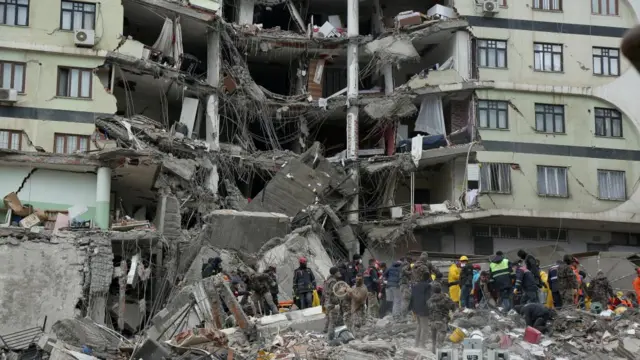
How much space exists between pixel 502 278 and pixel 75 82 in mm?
17365

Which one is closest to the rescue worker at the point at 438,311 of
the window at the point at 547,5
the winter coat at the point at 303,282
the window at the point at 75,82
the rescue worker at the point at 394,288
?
the rescue worker at the point at 394,288

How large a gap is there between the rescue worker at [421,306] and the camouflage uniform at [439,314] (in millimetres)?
265

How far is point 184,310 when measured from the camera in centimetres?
2133

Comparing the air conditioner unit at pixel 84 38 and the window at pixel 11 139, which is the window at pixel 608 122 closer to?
the air conditioner unit at pixel 84 38

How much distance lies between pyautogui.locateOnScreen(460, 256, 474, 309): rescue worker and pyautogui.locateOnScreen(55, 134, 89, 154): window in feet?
46.9

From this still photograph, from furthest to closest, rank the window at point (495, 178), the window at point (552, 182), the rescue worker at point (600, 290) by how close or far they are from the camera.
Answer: the window at point (552, 182) → the window at point (495, 178) → the rescue worker at point (600, 290)

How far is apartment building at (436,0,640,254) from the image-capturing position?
34.4 m

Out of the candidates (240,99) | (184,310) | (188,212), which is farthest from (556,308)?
(240,99)

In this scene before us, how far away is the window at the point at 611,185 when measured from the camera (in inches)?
1374

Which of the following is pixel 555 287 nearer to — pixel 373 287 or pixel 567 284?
pixel 567 284

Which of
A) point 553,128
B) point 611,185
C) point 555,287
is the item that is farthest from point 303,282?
point 611,185

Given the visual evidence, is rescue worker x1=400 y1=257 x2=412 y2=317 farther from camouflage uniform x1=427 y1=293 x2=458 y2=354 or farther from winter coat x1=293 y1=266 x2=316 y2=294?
camouflage uniform x1=427 y1=293 x2=458 y2=354

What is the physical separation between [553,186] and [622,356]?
17302mm

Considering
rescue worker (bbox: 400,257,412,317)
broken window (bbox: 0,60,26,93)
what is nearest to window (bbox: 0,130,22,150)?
broken window (bbox: 0,60,26,93)
